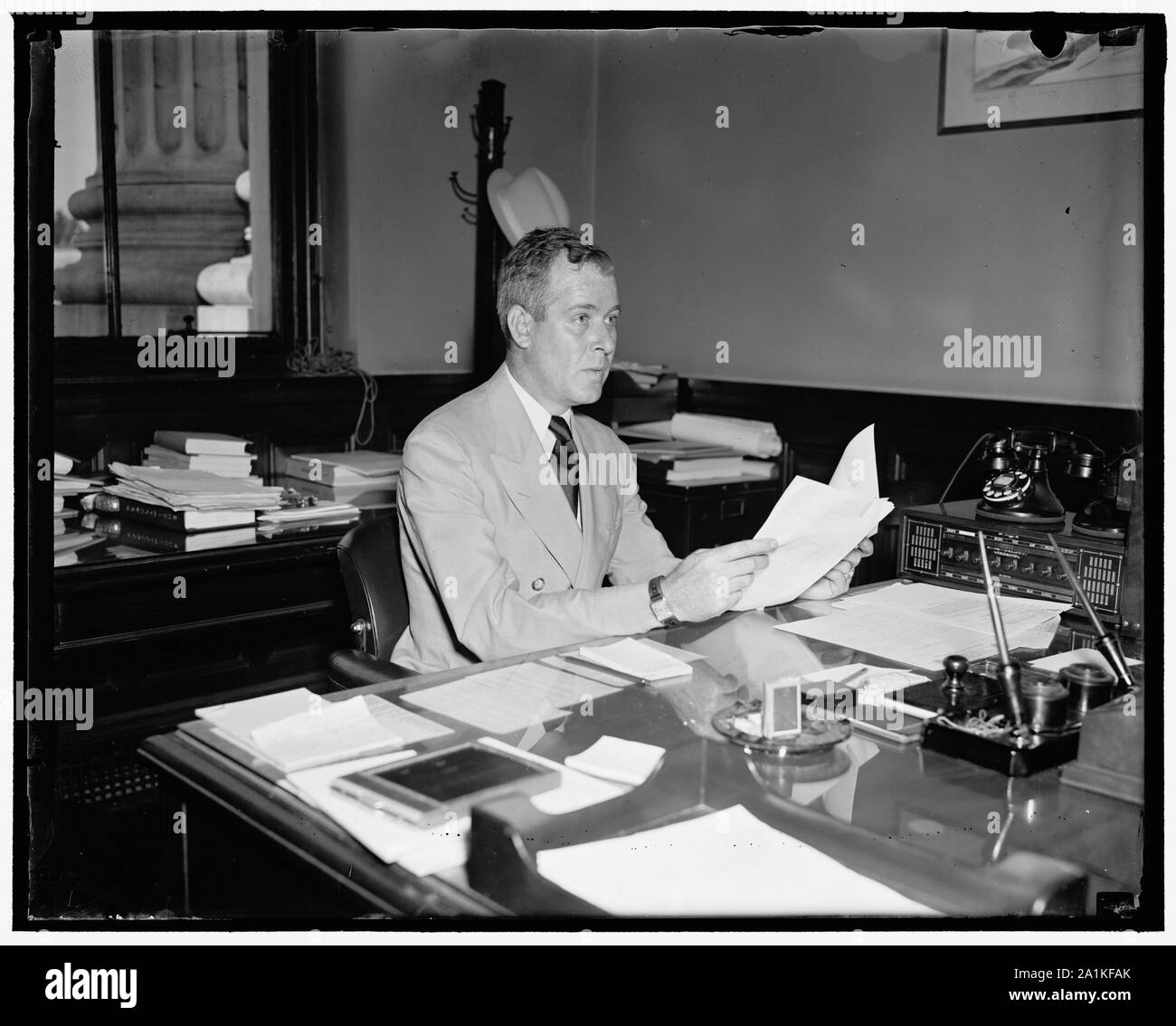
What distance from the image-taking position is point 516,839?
3.66 feet

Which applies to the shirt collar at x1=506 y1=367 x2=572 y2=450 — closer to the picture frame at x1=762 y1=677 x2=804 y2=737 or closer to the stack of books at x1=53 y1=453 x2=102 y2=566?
the picture frame at x1=762 y1=677 x2=804 y2=737

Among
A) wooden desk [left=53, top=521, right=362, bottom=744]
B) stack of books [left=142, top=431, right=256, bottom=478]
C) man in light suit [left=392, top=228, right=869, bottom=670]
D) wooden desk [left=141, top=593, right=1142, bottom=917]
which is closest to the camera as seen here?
wooden desk [left=141, top=593, right=1142, bottom=917]

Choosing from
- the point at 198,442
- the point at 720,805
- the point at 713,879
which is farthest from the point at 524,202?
the point at 713,879

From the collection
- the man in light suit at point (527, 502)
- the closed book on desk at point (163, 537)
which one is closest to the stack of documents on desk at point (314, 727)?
the man in light suit at point (527, 502)

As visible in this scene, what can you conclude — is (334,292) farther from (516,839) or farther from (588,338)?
(516,839)

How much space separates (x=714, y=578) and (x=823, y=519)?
0.21 m

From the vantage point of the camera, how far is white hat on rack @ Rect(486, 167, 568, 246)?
12.8ft

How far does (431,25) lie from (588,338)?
2.54 feet

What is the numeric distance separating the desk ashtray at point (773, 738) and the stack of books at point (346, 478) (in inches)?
79.3

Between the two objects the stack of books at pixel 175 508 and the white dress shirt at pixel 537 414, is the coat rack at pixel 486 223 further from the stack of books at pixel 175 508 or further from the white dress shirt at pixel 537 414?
the white dress shirt at pixel 537 414

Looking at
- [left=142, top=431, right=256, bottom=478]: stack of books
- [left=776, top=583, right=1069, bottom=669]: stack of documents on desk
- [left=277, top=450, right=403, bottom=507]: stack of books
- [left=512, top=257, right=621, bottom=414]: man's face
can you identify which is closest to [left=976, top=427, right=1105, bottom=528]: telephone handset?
[left=776, top=583, right=1069, bottom=669]: stack of documents on desk

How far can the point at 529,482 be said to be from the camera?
2320mm

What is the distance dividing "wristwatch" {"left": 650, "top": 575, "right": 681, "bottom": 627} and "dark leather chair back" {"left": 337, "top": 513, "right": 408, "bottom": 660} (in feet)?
1.83
